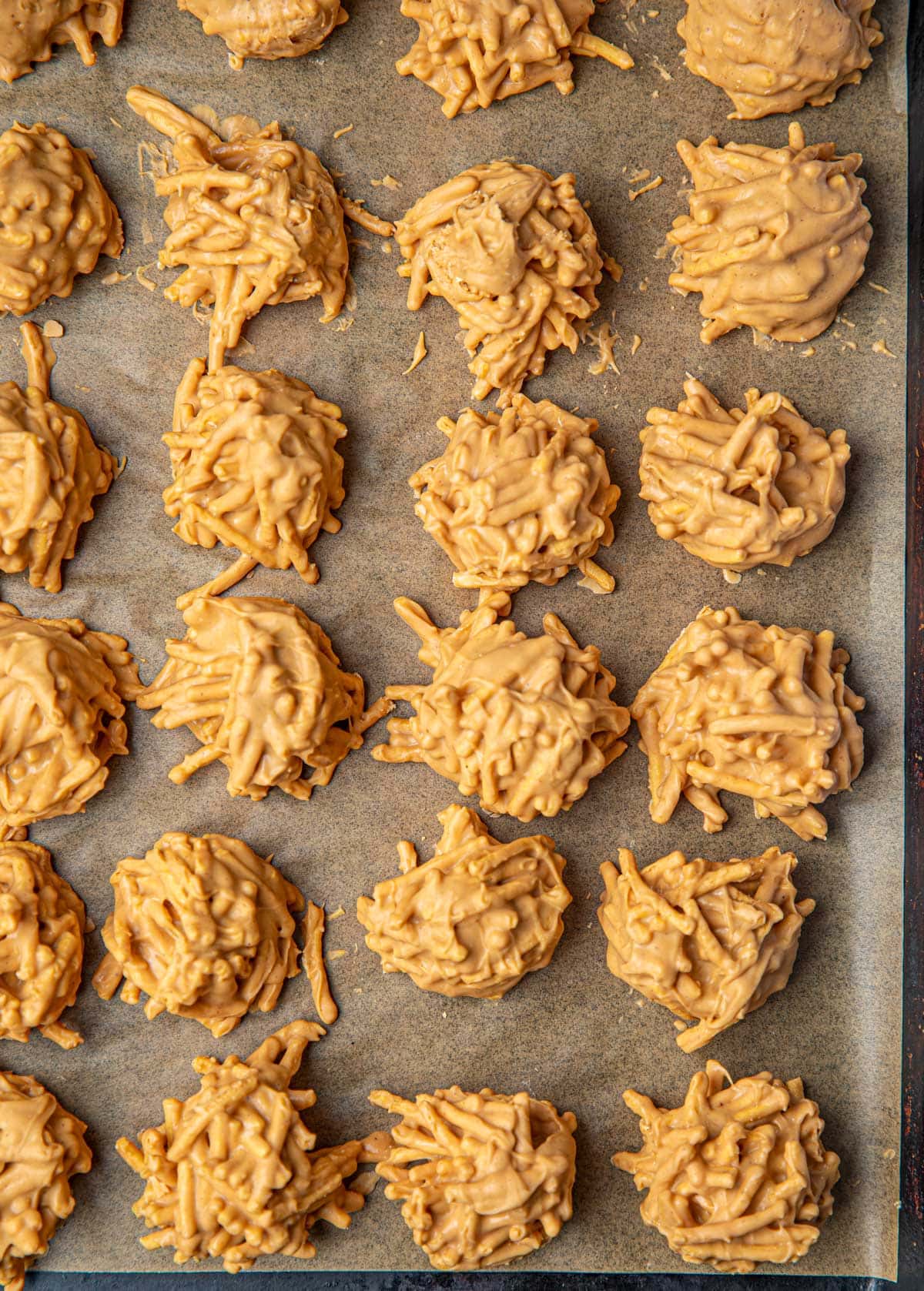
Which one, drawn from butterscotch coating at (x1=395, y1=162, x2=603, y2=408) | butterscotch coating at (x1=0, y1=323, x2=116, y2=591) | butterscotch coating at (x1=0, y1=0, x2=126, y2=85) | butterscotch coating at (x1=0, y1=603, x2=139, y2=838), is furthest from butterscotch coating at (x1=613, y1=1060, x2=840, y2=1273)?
butterscotch coating at (x1=0, y1=0, x2=126, y2=85)

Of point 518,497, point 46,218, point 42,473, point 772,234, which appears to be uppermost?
point 772,234

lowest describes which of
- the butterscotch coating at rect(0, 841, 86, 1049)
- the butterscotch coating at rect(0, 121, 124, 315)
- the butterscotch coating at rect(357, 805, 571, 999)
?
the butterscotch coating at rect(0, 841, 86, 1049)

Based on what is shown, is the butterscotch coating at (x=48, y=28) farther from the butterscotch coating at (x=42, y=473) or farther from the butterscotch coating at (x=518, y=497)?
the butterscotch coating at (x=518, y=497)

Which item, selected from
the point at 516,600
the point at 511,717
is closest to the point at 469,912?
the point at 511,717

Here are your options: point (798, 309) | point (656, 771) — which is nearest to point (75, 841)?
point (656, 771)

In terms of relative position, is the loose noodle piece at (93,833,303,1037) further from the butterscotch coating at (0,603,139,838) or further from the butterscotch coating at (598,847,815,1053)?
the butterscotch coating at (598,847,815,1053)

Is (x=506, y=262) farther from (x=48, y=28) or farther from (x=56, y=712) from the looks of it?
(x=56, y=712)

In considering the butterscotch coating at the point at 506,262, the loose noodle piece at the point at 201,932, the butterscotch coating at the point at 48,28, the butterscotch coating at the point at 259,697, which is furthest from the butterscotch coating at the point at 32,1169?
the butterscotch coating at the point at 48,28
